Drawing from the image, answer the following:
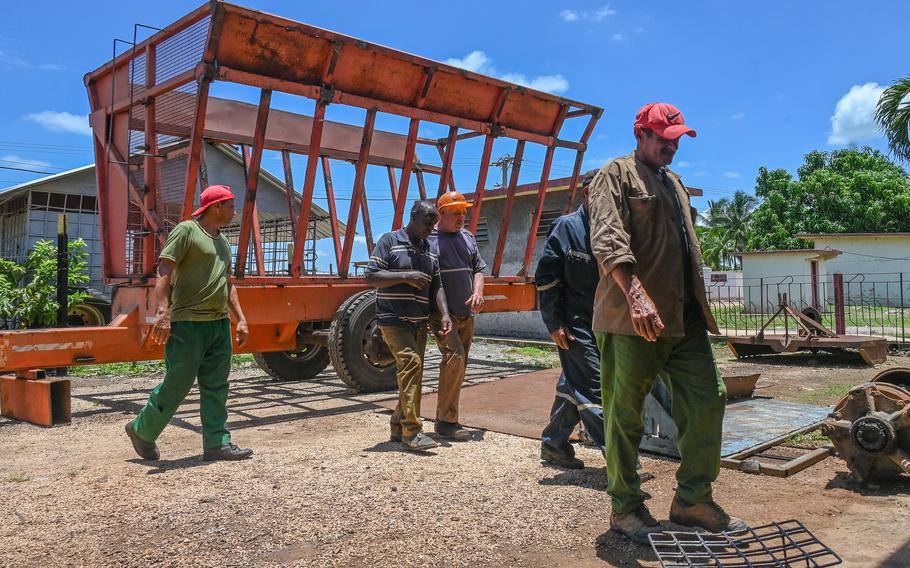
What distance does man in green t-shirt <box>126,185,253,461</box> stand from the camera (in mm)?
4617

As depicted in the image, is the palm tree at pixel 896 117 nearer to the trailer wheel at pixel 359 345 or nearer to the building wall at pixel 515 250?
the building wall at pixel 515 250

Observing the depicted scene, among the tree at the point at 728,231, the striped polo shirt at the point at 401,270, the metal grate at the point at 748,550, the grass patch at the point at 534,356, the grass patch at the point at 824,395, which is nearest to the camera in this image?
the metal grate at the point at 748,550

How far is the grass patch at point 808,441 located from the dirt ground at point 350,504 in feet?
1.08

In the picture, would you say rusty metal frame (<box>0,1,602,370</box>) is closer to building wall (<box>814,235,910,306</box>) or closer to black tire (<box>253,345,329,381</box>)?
black tire (<box>253,345,329,381</box>)

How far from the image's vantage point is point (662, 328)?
290cm

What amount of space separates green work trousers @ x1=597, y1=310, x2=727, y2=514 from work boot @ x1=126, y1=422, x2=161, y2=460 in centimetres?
311

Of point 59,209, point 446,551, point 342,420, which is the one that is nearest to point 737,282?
point 59,209

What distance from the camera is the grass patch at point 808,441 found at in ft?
16.2

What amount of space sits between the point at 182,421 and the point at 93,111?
349 cm

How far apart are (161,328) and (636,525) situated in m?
2.95

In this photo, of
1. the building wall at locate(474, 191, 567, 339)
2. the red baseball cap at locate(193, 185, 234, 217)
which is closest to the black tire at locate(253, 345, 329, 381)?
the red baseball cap at locate(193, 185, 234, 217)

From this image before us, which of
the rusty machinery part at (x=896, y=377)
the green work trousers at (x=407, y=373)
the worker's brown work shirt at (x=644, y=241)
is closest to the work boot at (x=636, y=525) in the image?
the worker's brown work shirt at (x=644, y=241)

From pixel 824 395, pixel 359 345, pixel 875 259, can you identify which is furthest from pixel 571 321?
pixel 875 259

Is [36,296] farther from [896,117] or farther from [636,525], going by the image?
[896,117]
